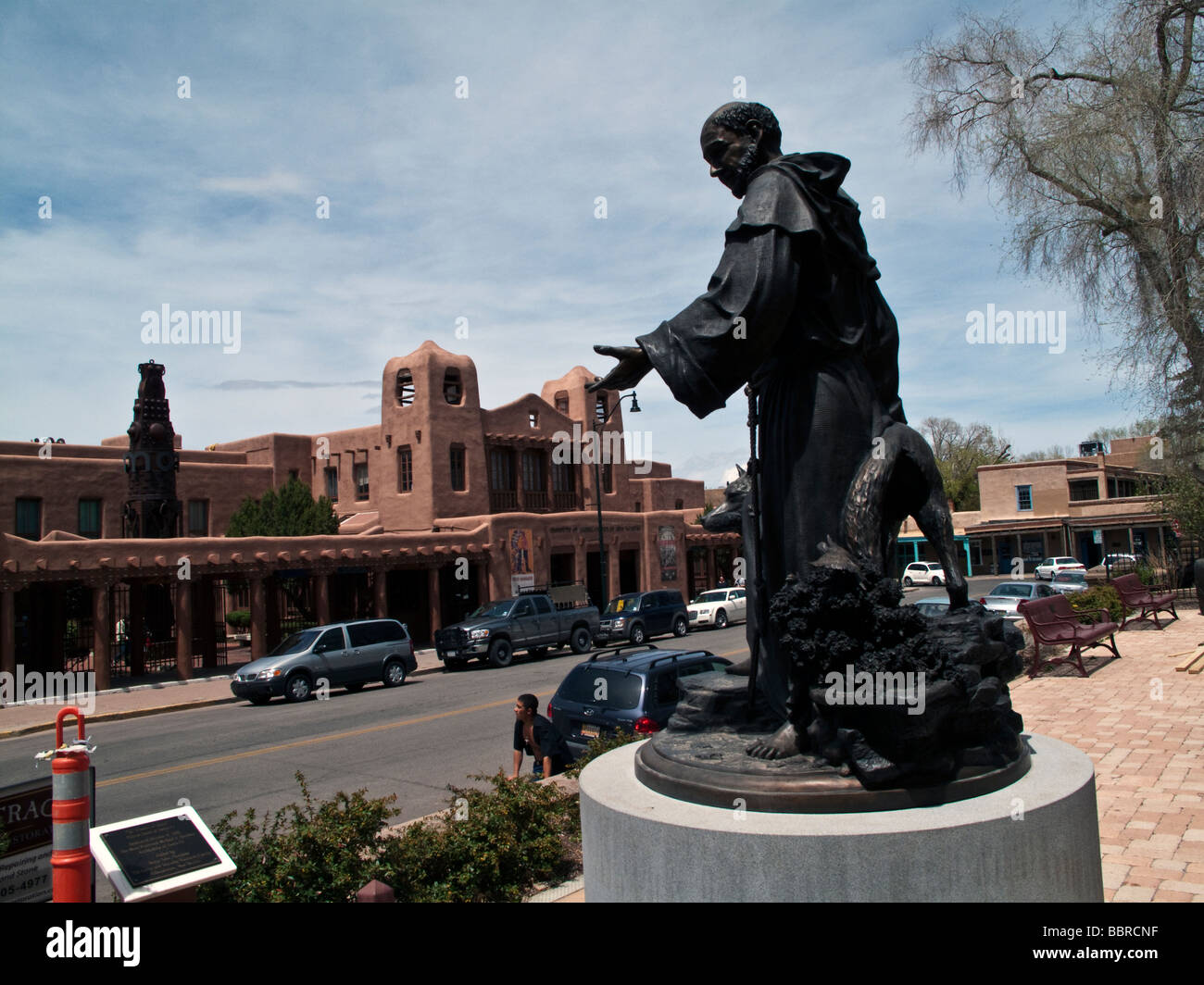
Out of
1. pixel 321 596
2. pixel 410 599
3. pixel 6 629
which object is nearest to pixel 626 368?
pixel 6 629

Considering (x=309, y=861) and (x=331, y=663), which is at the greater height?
(x=309, y=861)

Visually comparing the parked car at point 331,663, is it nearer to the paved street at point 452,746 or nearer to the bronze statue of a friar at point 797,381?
the paved street at point 452,746

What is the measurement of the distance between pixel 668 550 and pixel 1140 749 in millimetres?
30589

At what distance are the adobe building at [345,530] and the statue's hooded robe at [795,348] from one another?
2061 cm

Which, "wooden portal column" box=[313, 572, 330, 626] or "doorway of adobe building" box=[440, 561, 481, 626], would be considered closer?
"wooden portal column" box=[313, 572, 330, 626]

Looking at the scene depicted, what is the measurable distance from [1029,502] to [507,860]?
186ft

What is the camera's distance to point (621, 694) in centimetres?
977

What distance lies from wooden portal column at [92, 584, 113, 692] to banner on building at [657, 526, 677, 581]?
21.9 metres

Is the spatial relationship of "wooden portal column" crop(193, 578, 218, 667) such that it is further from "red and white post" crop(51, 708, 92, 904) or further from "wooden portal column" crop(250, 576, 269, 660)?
"red and white post" crop(51, 708, 92, 904)

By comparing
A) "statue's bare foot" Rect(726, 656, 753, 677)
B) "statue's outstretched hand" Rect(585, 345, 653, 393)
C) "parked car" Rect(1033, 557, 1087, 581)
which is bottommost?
"parked car" Rect(1033, 557, 1087, 581)

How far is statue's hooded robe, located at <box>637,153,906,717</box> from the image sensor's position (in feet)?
12.6

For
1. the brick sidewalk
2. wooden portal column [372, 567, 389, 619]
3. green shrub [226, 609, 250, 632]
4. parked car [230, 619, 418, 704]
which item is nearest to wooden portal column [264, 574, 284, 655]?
wooden portal column [372, 567, 389, 619]

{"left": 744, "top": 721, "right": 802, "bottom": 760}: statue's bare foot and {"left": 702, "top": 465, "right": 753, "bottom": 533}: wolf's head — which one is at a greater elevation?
{"left": 702, "top": 465, "right": 753, "bottom": 533}: wolf's head

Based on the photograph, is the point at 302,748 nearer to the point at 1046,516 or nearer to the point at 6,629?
the point at 6,629
